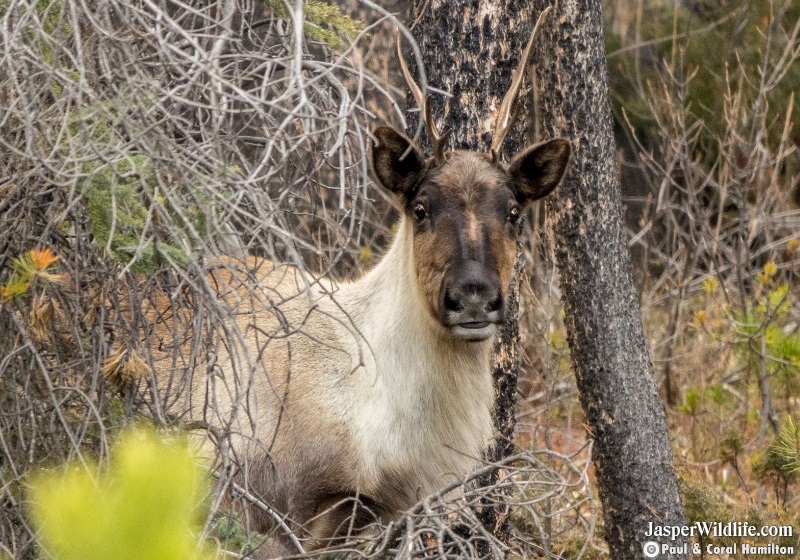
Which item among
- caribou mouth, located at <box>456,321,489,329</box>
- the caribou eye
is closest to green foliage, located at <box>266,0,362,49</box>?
the caribou eye

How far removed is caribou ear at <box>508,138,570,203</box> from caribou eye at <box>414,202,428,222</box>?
1.64 ft

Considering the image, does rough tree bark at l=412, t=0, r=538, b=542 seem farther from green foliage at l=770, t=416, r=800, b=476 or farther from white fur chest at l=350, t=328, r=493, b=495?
green foliage at l=770, t=416, r=800, b=476

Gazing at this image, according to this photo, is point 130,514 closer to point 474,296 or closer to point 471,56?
point 474,296

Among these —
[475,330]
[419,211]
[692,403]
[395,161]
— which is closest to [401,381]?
[475,330]

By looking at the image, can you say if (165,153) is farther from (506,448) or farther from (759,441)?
(759,441)

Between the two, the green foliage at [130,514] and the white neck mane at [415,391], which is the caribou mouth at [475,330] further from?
the green foliage at [130,514]

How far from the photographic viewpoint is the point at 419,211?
16.4 feet

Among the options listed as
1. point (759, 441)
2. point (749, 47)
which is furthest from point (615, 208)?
point (749, 47)

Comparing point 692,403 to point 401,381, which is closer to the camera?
point 401,381

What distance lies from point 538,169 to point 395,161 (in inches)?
28.9

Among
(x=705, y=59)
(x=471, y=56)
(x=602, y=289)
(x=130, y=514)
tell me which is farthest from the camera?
(x=705, y=59)

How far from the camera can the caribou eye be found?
498 cm

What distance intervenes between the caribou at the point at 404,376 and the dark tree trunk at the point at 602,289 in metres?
0.85

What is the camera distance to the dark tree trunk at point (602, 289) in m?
5.99
